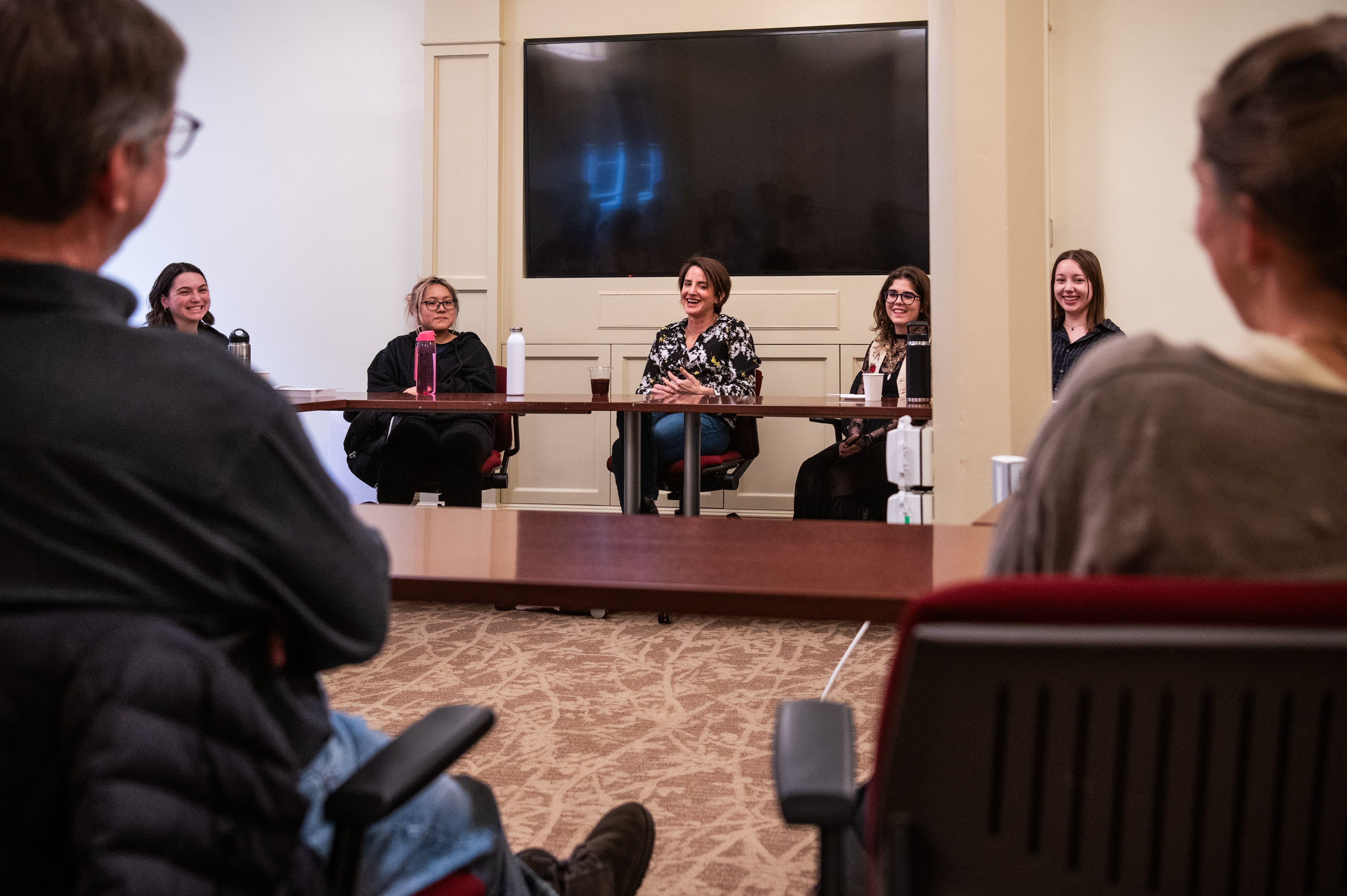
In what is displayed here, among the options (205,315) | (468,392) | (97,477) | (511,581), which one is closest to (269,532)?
(97,477)

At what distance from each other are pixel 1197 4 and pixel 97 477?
5645 mm

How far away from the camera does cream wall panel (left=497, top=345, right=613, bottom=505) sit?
5688 mm

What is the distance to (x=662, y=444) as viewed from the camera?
4309 millimetres

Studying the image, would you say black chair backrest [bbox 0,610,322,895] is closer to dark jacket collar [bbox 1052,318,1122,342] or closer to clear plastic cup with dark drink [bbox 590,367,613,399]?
clear plastic cup with dark drink [bbox 590,367,613,399]

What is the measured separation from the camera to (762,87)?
18.1ft

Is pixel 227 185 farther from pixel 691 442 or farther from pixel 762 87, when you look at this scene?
pixel 691 442

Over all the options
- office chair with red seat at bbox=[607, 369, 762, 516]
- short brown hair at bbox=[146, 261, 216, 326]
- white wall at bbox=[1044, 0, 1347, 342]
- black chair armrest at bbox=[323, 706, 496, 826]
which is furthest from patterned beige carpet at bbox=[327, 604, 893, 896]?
white wall at bbox=[1044, 0, 1347, 342]

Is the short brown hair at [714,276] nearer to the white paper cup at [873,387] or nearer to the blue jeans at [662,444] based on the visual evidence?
the blue jeans at [662,444]

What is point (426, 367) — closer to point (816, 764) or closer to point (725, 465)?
point (725, 465)

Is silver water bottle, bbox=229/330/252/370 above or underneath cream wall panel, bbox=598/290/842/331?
underneath

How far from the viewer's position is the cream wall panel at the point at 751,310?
5457 millimetres

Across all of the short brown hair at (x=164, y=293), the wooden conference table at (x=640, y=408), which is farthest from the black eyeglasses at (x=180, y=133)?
the short brown hair at (x=164, y=293)

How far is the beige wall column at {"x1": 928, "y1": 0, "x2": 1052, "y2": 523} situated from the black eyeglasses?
1655mm

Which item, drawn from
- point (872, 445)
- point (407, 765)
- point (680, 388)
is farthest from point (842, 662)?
point (680, 388)
